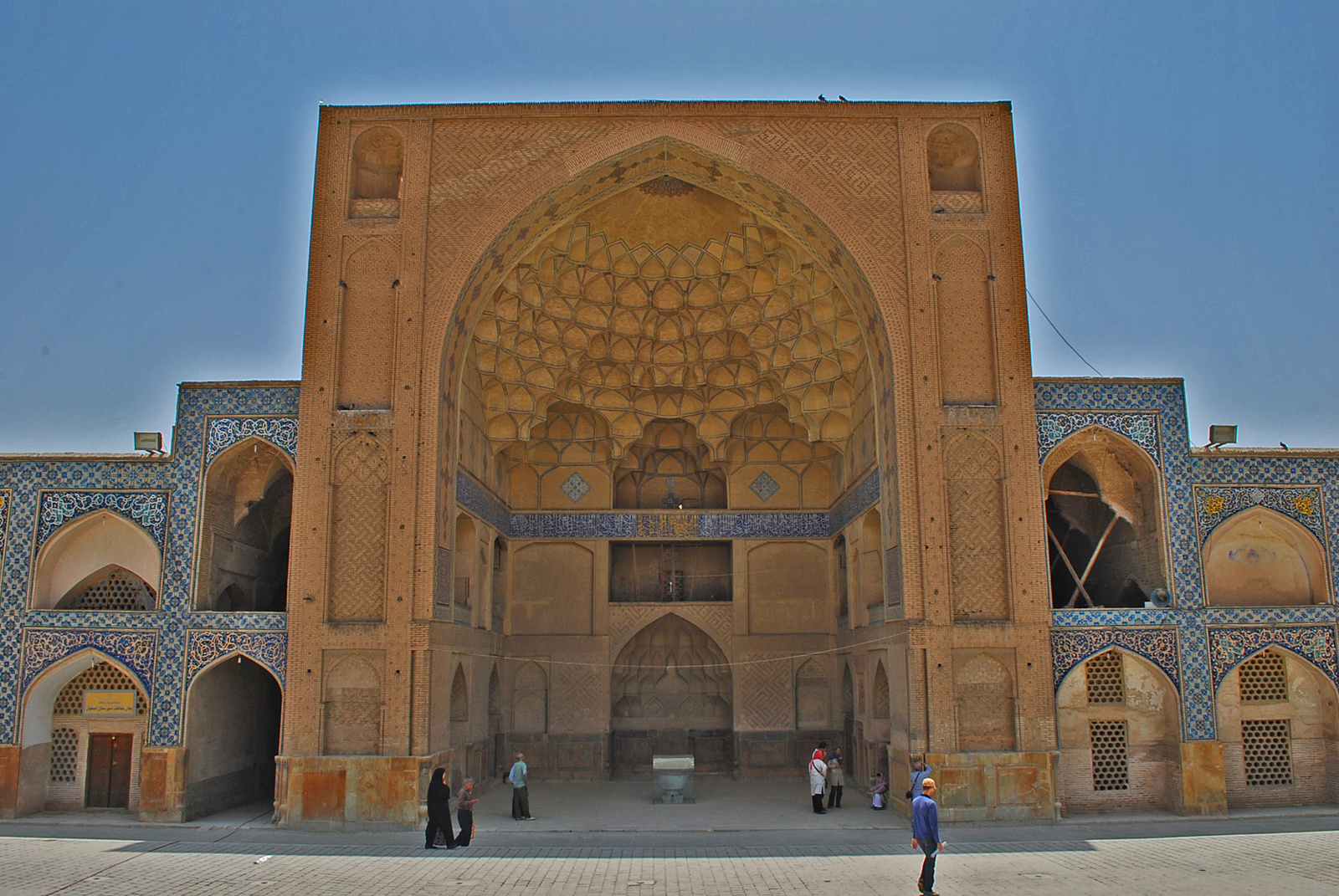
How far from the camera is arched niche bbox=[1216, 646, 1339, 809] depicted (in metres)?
10.1

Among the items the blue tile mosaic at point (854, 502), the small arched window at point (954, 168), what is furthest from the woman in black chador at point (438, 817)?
the small arched window at point (954, 168)

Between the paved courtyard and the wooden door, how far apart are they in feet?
0.84

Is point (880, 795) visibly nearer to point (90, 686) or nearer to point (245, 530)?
point (245, 530)

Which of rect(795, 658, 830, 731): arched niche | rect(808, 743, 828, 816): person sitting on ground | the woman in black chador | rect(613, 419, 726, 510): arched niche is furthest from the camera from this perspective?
rect(613, 419, 726, 510): arched niche

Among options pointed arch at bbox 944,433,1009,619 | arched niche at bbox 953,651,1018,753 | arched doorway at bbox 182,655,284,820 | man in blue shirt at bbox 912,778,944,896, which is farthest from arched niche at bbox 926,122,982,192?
arched doorway at bbox 182,655,284,820

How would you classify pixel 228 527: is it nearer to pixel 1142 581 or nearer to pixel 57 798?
pixel 57 798

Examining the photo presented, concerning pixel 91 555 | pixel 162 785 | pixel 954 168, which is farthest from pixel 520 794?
pixel 954 168

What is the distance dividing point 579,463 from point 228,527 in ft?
16.2

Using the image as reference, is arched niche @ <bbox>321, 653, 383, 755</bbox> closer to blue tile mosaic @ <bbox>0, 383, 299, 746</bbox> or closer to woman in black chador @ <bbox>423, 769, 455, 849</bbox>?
blue tile mosaic @ <bbox>0, 383, 299, 746</bbox>

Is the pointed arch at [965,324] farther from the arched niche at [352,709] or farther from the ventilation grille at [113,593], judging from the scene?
the ventilation grille at [113,593]

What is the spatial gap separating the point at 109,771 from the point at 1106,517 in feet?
36.8

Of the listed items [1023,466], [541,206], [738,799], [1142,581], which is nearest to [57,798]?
[738,799]

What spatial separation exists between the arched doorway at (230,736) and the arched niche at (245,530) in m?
0.78

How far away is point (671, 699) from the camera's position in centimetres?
1442
